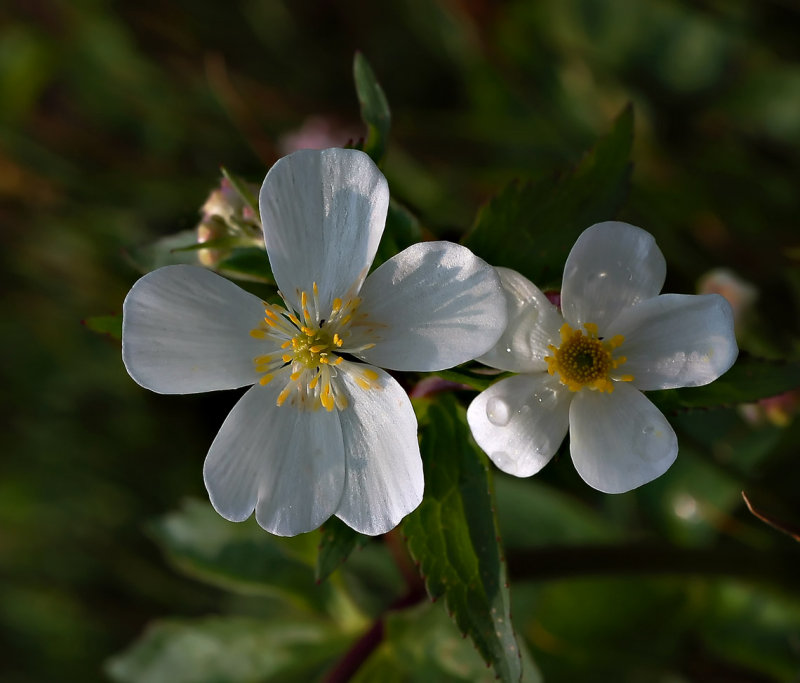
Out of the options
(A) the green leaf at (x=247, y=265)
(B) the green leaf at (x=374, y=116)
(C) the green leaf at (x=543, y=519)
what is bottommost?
(C) the green leaf at (x=543, y=519)

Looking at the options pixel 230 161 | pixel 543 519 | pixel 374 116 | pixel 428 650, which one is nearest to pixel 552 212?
pixel 374 116

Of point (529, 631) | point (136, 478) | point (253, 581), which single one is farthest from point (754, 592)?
point (136, 478)

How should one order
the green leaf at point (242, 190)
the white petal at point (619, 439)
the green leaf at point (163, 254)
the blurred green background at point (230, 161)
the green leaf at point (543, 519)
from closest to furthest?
the white petal at point (619, 439) → the green leaf at point (242, 190) → the green leaf at point (163, 254) → the green leaf at point (543, 519) → the blurred green background at point (230, 161)

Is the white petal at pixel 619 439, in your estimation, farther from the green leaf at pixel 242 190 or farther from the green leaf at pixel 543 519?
the green leaf at pixel 543 519

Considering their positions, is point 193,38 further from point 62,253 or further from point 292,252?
point 292,252

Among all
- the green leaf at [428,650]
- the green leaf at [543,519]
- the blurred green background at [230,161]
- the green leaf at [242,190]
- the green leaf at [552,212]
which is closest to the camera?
the green leaf at [242,190]

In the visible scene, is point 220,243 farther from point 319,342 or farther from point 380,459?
point 380,459

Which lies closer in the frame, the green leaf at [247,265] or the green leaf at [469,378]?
the green leaf at [469,378]

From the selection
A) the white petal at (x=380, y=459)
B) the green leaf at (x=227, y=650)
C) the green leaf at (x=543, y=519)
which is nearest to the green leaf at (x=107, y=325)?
the white petal at (x=380, y=459)
